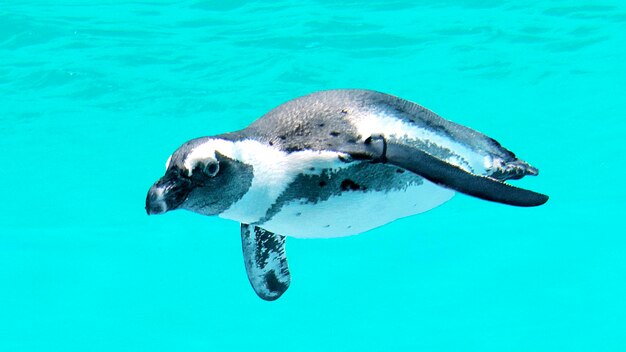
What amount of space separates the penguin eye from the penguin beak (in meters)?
0.08

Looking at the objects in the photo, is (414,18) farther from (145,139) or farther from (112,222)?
(112,222)

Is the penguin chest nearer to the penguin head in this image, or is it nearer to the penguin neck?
the penguin neck

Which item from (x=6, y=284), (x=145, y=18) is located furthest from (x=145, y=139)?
Result: (x=6, y=284)

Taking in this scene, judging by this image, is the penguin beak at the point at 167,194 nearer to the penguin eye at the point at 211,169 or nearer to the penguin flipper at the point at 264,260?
the penguin eye at the point at 211,169

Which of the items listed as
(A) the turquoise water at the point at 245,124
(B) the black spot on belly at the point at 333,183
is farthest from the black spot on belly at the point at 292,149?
(A) the turquoise water at the point at 245,124

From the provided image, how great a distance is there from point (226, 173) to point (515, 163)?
5.24ft

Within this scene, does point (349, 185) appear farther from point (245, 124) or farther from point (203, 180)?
point (245, 124)

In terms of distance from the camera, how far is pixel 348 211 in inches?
112

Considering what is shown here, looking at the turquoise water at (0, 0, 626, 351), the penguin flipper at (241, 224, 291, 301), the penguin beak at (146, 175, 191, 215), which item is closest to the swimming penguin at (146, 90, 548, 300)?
the penguin beak at (146, 175, 191, 215)

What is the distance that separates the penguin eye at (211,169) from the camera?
100 inches

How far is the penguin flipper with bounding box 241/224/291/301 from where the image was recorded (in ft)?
12.3

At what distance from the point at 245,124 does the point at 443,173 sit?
14962 millimetres

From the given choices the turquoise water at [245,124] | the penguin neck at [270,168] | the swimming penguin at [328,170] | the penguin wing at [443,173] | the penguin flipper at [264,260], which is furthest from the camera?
the turquoise water at [245,124]

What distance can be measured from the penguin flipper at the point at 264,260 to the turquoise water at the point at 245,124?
755cm
